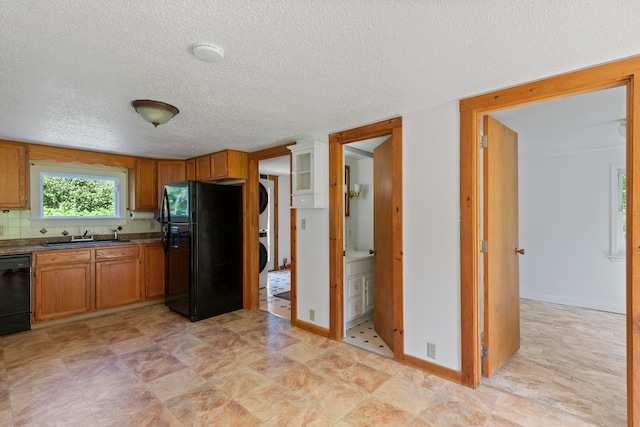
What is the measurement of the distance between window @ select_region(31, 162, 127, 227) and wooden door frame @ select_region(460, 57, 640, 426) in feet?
15.3

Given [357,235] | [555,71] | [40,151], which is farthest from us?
[357,235]

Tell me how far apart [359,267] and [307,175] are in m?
1.22

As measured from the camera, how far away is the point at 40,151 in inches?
143

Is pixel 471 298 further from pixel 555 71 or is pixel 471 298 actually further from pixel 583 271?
pixel 583 271

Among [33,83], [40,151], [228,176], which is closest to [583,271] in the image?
[228,176]

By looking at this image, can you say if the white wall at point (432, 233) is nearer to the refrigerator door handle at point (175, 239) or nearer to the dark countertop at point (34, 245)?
the refrigerator door handle at point (175, 239)

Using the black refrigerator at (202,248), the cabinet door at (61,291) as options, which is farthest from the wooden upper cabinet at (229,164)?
the cabinet door at (61,291)

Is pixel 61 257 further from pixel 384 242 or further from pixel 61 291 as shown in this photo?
pixel 384 242

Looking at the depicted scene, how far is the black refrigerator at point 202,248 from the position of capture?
3701mm

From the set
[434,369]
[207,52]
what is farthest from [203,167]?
[434,369]

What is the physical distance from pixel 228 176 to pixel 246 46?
8.46 feet

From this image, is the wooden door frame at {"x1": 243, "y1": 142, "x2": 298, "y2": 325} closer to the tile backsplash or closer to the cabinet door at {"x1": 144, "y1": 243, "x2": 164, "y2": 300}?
the cabinet door at {"x1": 144, "y1": 243, "x2": 164, "y2": 300}

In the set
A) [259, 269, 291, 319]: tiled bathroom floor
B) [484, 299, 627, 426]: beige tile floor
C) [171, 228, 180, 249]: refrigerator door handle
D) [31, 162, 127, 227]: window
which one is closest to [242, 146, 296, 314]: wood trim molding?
[259, 269, 291, 319]: tiled bathroom floor

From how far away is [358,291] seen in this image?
3.52 m
